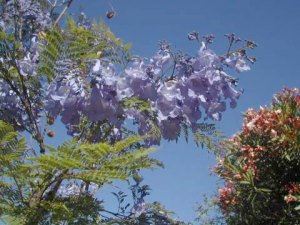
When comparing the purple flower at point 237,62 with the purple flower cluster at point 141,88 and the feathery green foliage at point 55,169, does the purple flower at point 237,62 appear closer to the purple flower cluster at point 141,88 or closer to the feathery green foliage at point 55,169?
the purple flower cluster at point 141,88

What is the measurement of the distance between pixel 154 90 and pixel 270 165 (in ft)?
13.1

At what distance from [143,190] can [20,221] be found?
44.9 inches

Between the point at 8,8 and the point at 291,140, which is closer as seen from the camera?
the point at 8,8

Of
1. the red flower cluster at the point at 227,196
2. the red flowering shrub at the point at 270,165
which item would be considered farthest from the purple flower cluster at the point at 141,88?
the red flower cluster at the point at 227,196

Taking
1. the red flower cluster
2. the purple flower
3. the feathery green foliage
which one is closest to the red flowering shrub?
the red flower cluster

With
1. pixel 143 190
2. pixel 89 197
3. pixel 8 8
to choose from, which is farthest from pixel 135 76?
pixel 8 8

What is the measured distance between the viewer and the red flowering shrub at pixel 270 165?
18.2 feet

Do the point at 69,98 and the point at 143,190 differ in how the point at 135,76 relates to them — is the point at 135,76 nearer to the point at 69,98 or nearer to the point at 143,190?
the point at 69,98

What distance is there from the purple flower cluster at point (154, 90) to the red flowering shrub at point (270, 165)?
120 inches

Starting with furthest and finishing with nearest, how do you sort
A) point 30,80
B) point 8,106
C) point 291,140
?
point 291,140, point 8,106, point 30,80

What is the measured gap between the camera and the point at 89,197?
7.58ft

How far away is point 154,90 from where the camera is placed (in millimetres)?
2307

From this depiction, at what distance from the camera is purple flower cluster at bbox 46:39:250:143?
7.35 ft

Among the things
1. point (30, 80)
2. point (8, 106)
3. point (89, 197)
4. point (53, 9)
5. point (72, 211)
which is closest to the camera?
point (72, 211)
